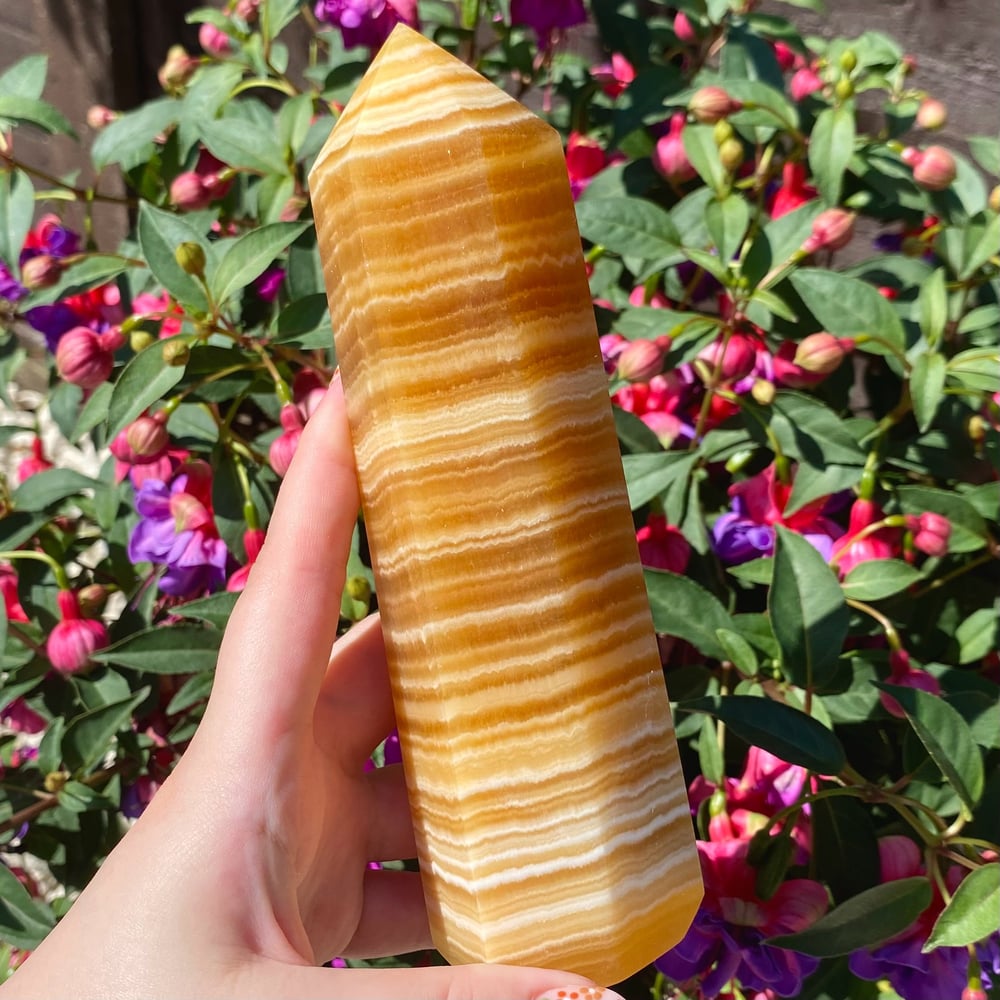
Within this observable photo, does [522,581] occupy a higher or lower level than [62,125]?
lower

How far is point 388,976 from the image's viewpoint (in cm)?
42

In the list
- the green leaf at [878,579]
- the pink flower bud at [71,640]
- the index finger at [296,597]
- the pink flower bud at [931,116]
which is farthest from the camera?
the pink flower bud at [931,116]

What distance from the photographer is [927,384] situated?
0.65 metres

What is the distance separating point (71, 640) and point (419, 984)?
0.45 metres

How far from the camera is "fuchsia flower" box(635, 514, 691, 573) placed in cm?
70

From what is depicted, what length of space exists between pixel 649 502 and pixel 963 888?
326mm

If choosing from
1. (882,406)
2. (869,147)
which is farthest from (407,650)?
(869,147)

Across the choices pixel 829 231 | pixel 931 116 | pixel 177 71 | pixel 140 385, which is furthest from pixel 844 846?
pixel 177 71

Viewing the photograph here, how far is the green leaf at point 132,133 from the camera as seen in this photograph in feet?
2.85

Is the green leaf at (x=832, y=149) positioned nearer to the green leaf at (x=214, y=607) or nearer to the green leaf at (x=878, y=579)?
the green leaf at (x=878, y=579)

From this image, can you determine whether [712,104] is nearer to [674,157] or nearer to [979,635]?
[674,157]

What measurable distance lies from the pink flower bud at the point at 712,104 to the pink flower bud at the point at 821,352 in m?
0.22

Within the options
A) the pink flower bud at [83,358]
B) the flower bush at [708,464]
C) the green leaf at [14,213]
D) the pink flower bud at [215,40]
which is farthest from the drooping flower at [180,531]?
the pink flower bud at [215,40]

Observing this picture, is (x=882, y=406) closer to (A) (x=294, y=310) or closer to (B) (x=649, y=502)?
(B) (x=649, y=502)
